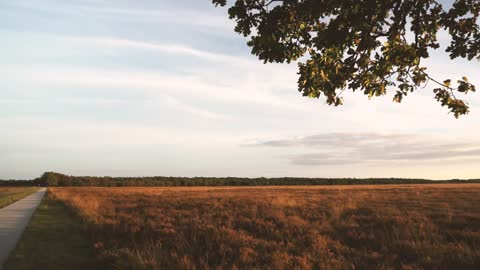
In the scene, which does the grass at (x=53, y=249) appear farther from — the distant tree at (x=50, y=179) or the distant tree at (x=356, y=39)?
the distant tree at (x=50, y=179)

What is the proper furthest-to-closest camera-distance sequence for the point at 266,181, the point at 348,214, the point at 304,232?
the point at 266,181, the point at 348,214, the point at 304,232

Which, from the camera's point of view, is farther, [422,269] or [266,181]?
[266,181]

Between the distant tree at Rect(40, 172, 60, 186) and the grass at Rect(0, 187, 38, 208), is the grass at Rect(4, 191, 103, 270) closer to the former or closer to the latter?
the grass at Rect(0, 187, 38, 208)

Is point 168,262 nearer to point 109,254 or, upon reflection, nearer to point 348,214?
point 109,254

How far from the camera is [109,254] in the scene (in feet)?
36.5

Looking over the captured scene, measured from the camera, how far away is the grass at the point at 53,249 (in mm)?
10562

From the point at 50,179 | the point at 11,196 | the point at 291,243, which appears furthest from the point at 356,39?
→ the point at 50,179

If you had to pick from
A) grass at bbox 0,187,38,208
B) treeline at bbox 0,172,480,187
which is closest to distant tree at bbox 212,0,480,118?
grass at bbox 0,187,38,208

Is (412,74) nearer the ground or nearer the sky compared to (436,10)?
nearer the ground

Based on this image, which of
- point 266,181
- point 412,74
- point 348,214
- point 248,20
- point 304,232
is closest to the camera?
point 248,20

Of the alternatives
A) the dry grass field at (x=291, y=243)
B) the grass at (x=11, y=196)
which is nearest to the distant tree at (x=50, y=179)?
the grass at (x=11, y=196)

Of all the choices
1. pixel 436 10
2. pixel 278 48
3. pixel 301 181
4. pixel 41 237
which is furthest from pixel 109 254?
pixel 301 181

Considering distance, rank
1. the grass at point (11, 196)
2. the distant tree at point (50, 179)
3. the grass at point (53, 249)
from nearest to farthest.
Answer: the grass at point (53, 249)
the grass at point (11, 196)
the distant tree at point (50, 179)

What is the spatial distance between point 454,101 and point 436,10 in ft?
5.09
